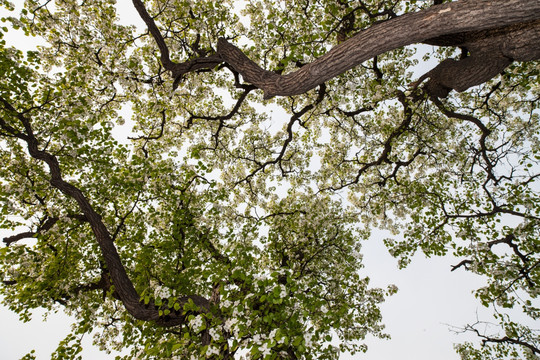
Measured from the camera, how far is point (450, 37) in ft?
21.4

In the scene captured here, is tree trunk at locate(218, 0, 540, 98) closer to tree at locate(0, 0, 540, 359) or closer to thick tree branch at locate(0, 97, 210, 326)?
tree at locate(0, 0, 540, 359)

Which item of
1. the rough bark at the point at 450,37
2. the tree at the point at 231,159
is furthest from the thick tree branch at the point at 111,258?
the rough bark at the point at 450,37

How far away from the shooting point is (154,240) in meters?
10.3

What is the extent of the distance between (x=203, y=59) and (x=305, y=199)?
28.1 ft

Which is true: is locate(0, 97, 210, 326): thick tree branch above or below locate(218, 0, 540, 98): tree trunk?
below

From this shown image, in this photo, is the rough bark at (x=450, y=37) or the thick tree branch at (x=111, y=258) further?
the thick tree branch at (x=111, y=258)

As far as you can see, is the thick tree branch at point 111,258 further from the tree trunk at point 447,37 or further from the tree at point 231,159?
the tree trunk at point 447,37

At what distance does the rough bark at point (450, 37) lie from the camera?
14.9 feet

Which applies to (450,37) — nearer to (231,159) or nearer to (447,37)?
(447,37)

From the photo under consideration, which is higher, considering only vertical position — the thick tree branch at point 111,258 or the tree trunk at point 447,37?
the tree trunk at point 447,37

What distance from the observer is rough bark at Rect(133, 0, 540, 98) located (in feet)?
14.9

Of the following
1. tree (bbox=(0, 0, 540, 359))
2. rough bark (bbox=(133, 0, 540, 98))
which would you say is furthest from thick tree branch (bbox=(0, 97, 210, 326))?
rough bark (bbox=(133, 0, 540, 98))

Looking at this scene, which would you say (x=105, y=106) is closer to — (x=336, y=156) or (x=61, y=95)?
(x=61, y=95)

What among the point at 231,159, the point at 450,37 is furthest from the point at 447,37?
the point at 231,159
